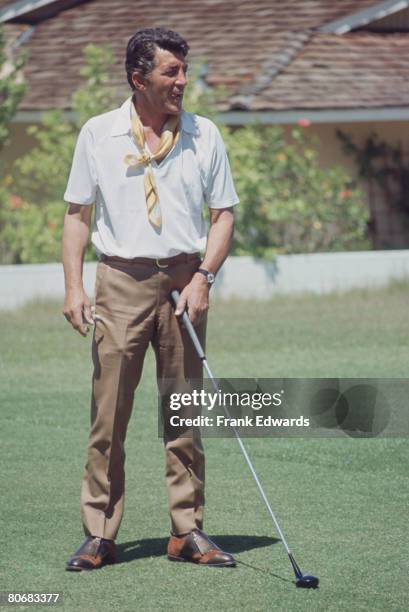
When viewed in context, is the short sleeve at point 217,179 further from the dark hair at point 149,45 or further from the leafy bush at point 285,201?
the leafy bush at point 285,201

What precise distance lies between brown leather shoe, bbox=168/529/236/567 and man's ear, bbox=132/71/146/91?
5.99 ft

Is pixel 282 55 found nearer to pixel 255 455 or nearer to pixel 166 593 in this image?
pixel 255 455

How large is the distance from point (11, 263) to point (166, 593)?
1519 centimetres

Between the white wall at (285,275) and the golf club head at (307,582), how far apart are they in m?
12.6

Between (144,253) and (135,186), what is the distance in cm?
27

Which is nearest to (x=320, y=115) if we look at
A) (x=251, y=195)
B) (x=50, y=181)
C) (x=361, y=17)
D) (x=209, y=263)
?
(x=251, y=195)

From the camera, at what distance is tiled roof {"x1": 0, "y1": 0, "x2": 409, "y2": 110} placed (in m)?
23.0

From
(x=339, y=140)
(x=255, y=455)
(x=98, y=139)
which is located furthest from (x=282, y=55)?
(x=98, y=139)

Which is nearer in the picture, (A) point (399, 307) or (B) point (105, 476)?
(B) point (105, 476)

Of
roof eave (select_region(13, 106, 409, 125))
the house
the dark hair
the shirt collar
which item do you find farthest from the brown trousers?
roof eave (select_region(13, 106, 409, 125))

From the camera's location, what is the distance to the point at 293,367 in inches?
506

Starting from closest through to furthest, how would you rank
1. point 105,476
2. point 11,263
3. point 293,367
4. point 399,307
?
point 105,476 < point 293,367 < point 399,307 < point 11,263

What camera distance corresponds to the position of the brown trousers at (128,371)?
650 cm

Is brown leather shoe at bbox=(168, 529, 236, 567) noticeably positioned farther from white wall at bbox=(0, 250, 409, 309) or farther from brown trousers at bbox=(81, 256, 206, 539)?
white wall at bbox=(0, 250, 409, 309)
